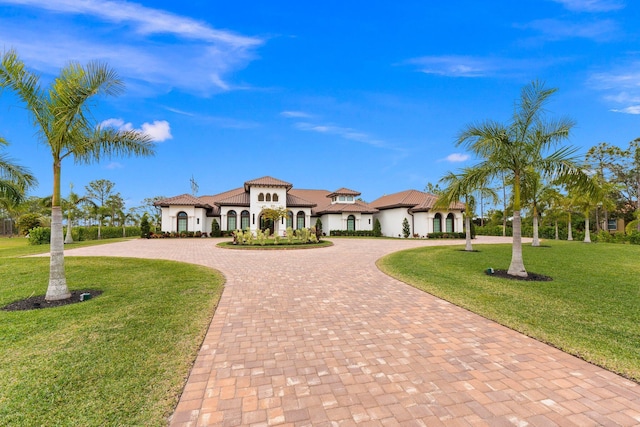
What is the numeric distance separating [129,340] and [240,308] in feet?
6.69

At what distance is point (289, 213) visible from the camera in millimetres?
31031

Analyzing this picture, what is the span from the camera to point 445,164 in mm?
12508

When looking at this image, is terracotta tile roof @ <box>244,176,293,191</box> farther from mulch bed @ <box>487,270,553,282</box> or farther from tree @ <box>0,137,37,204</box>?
mulch bed @ <box>487,270,553,282</box>

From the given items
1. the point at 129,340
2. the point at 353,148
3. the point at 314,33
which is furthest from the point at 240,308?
the point at 353,148

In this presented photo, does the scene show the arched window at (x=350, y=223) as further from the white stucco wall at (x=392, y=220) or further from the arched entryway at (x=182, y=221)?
the arched entryway at (x=182, y=221)

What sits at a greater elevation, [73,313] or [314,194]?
[314,194]

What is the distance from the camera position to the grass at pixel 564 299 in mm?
3908

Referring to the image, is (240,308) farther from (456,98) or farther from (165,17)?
(456,98)

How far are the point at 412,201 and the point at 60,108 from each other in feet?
94.6

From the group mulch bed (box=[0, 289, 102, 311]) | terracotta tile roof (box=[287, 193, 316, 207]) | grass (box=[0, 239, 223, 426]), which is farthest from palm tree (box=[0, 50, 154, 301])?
terracotta tile roof (box=[287, 193, 316, 207])

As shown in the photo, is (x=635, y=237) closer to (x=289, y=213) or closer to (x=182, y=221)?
(x=289, y=213)

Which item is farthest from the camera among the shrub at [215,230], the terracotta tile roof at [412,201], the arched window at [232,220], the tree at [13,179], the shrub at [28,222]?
the arched window at [232,220]

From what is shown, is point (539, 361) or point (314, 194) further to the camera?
point (314, 194)

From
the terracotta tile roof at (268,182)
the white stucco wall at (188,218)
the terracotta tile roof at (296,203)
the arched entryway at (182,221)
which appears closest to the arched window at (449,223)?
the terracotta tile roof at (296,203)
